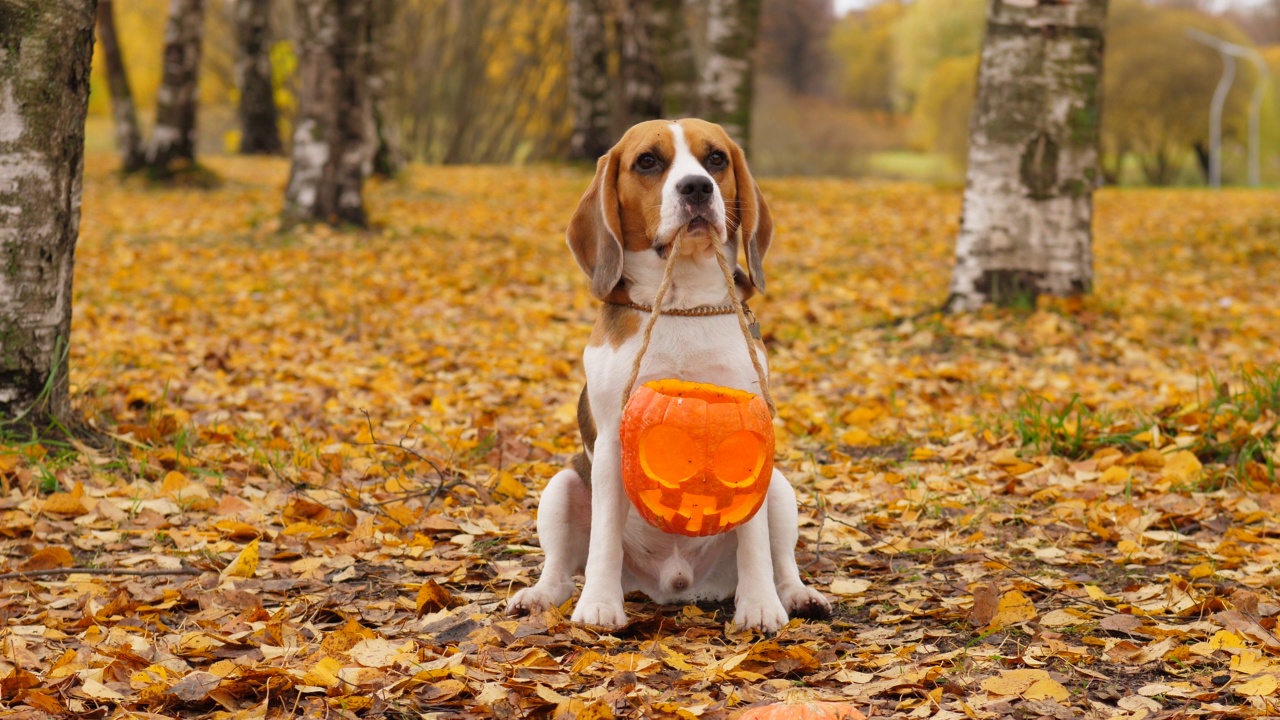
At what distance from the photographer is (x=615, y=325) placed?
3.37 metres

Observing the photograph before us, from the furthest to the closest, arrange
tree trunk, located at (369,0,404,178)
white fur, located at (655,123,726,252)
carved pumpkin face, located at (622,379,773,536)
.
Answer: tree trunk, located at (369,0,404,178)
white fur, located at (655,123,726,252)
carved pumpkin face, located at (622,379,773,536)

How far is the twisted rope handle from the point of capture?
3197 millimetres

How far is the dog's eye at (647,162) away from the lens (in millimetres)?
3264

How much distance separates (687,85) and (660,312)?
13.4m

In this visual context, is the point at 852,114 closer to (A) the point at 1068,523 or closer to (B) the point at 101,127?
(B) the point at 101,127

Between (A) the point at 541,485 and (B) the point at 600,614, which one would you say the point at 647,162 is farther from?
(A) the point at 541,485

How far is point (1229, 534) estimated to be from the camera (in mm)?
4059

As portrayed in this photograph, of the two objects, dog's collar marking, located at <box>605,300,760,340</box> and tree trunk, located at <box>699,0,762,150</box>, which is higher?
tree trunk, located at <box>699,0,762,150</box>

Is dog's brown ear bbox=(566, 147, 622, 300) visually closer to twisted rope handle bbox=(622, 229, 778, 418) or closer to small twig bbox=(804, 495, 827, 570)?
twisted rope handle bbox=(622, 229, 778, 418)

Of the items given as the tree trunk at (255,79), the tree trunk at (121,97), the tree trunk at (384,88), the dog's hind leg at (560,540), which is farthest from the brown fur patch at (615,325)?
the tree trunk at (255,79)

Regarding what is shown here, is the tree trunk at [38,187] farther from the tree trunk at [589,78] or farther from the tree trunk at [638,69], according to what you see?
the tree trunk at [589,78]

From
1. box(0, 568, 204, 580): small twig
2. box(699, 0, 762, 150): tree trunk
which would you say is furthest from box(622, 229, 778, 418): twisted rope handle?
box(699, 0, 762, 150): tree trunk

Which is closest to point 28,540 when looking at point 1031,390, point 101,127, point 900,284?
point 1031,390

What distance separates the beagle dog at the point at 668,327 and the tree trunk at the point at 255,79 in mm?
20000
